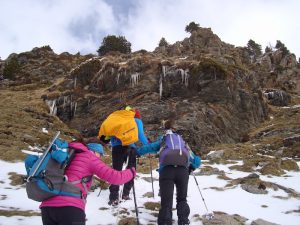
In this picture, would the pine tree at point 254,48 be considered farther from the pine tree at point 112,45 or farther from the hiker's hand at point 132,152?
the hiker's hand at point 132,152

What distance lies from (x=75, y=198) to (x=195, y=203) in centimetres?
615

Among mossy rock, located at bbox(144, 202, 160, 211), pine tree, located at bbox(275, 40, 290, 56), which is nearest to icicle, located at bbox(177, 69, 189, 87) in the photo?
mossy rock, located at bbox(144, 202, 160, 211)

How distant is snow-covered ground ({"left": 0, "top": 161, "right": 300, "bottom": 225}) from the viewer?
891 cm

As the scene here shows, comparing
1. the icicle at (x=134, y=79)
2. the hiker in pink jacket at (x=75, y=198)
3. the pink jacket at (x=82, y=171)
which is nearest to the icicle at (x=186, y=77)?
the icicle at (x=134, y=79)

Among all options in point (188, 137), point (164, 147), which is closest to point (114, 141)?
point (164, 147)

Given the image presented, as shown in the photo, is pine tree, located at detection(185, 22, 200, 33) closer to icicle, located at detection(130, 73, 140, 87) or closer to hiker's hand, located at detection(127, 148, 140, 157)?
icicle, located at detection(130, 73, 140, 87)

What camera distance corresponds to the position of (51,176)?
4.86 metres

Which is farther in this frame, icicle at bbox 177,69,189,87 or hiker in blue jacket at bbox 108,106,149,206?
icicle at bbox 177,69,189,87

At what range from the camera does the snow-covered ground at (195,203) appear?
8914 mm

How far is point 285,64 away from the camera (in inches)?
2862

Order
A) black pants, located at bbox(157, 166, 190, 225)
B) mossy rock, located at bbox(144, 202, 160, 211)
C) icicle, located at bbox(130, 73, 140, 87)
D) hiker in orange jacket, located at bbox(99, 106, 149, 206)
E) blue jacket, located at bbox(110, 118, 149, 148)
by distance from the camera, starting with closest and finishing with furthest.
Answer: black pants, located at bbox(157, 166, 190, 225) < blue jacket, located at bbox(110, 118, 149, 148) < hiker in orange jacket, located at bbox(99, 106, 149, 206) < mossy rock, located at bbox(144, 202, 160, 211) < icicle, located at bbox(130, 73, 140, 87)

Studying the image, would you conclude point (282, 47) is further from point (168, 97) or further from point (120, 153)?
point (120, 153)

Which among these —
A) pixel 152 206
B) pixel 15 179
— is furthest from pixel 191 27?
pixel 152 206

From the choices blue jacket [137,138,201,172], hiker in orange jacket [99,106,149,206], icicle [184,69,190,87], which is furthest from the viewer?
icicle [184,69,190,87]
